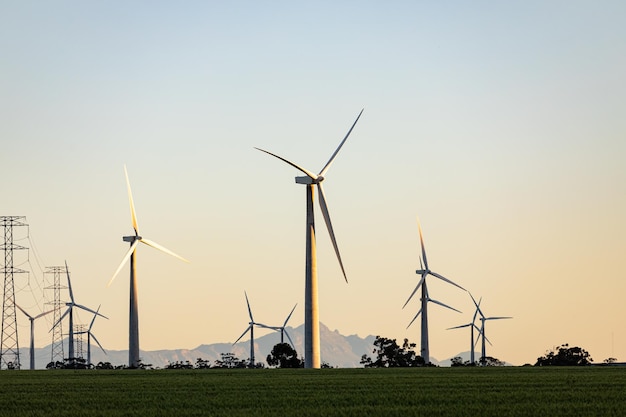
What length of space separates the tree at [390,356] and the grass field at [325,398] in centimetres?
9035

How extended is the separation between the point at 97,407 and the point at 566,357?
416 feet

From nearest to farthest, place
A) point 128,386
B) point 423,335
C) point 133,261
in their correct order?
point 128,386 < point 133,261 < point 423,335

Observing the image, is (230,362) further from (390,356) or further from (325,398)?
(325,398)

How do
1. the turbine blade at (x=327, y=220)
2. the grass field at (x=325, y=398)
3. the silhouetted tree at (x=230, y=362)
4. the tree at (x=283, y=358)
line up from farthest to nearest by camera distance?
the silhouetted tree at (x=230, y=362), the tree at (x=283, y=358), the turbine blade at (x=327, y=220), the grass field at (x=325, y=398)

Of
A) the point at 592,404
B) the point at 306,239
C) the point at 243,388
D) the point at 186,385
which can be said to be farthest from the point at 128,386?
the point at 306,239

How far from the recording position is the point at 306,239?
117m

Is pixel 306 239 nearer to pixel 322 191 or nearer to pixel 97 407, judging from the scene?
pixel 322 191

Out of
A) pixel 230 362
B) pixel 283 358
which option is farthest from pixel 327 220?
pixel 230 362

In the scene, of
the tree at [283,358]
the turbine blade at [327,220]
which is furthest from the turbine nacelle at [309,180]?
the tree at [283,358]

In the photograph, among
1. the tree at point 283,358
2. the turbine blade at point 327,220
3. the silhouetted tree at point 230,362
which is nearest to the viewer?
the turbine blade at point 327,220

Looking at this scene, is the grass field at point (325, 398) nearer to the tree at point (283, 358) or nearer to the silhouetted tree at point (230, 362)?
the tree at point (283, 358)

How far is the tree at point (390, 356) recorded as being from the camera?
16312cm

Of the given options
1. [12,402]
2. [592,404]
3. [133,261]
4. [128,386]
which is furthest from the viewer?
[133,261]

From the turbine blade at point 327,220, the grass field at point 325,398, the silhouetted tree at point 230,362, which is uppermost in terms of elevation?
the turbine blade at point 327,220
